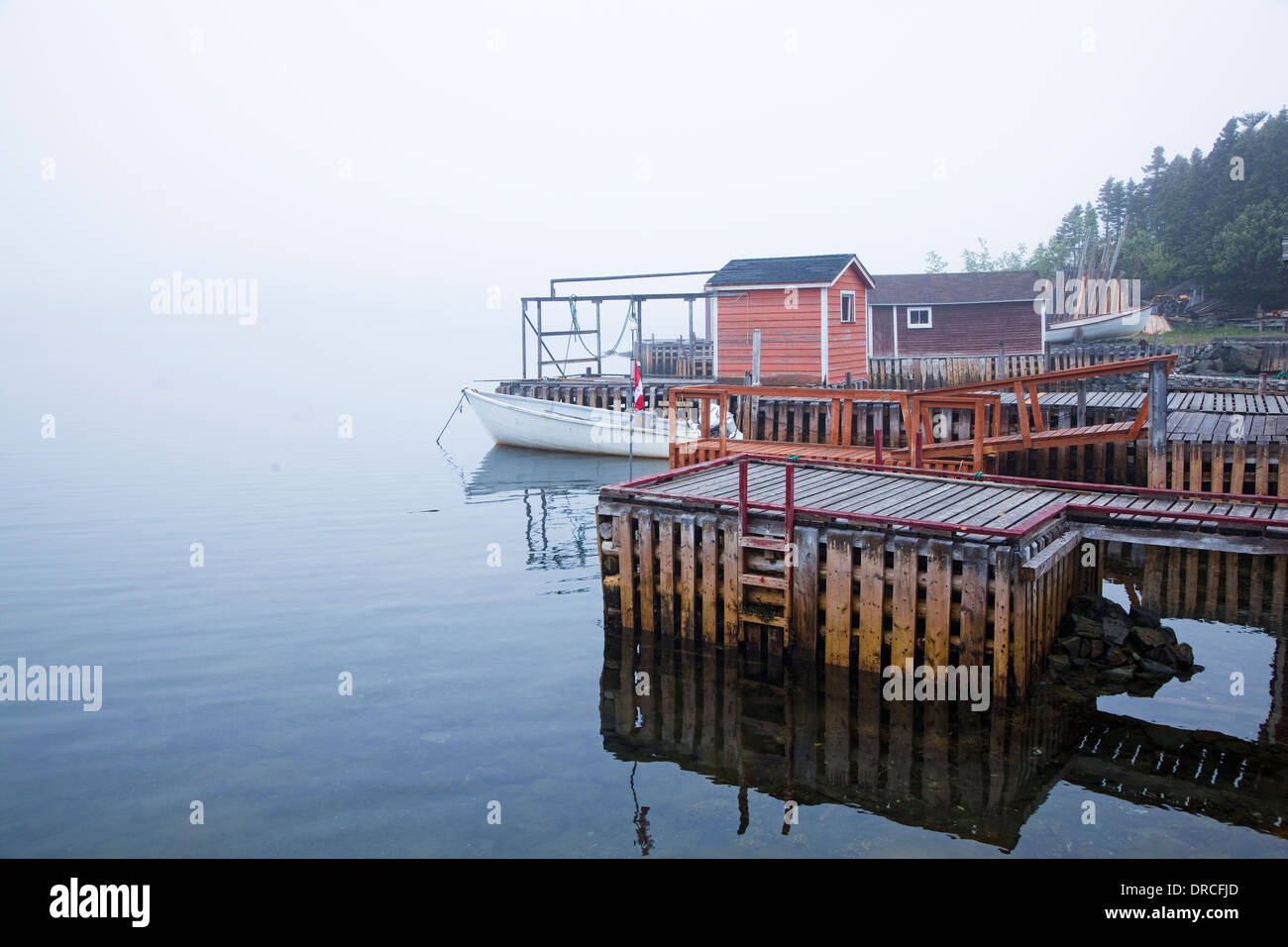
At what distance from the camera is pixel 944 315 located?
4838 centimetres

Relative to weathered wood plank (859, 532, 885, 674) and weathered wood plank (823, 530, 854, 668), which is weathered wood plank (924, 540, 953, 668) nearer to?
weathered wood plank (859, 532, 885, 674)

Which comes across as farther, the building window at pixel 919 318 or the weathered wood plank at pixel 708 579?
the building window at pixel 919 318

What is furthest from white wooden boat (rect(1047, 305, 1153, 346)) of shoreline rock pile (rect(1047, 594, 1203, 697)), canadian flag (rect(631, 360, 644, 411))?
shoreline rock pile (rect(1047, 594, 1203, 697))

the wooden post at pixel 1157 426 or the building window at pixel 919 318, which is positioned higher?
the building window at pixel 919 318

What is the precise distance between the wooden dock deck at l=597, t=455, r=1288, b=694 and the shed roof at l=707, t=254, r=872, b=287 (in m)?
17.2

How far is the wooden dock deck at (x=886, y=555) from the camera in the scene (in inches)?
409

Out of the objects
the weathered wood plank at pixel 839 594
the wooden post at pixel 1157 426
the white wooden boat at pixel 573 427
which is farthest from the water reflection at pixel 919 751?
the white wooden boat at pixel 573 427

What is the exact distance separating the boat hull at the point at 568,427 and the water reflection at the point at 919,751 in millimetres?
18448

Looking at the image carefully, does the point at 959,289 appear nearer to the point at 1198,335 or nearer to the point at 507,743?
the point at 1198,335

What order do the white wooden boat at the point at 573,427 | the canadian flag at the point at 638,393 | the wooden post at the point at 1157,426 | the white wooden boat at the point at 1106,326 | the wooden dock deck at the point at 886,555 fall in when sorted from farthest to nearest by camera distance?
the white wooden boat at the point at 1106,326, the white wooden boat at the point at 573,427, the canadian flag at the point at 638,393, the wooden post at the point at 1157,426, the wooden dock deck at the point at 886,555

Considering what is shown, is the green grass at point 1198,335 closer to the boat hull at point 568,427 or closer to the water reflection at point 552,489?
the boat hull at point 568,427

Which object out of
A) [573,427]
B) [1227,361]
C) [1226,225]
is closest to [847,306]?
[573,427]

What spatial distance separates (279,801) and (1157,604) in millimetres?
12590

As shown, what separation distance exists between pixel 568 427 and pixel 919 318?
22.7 m
